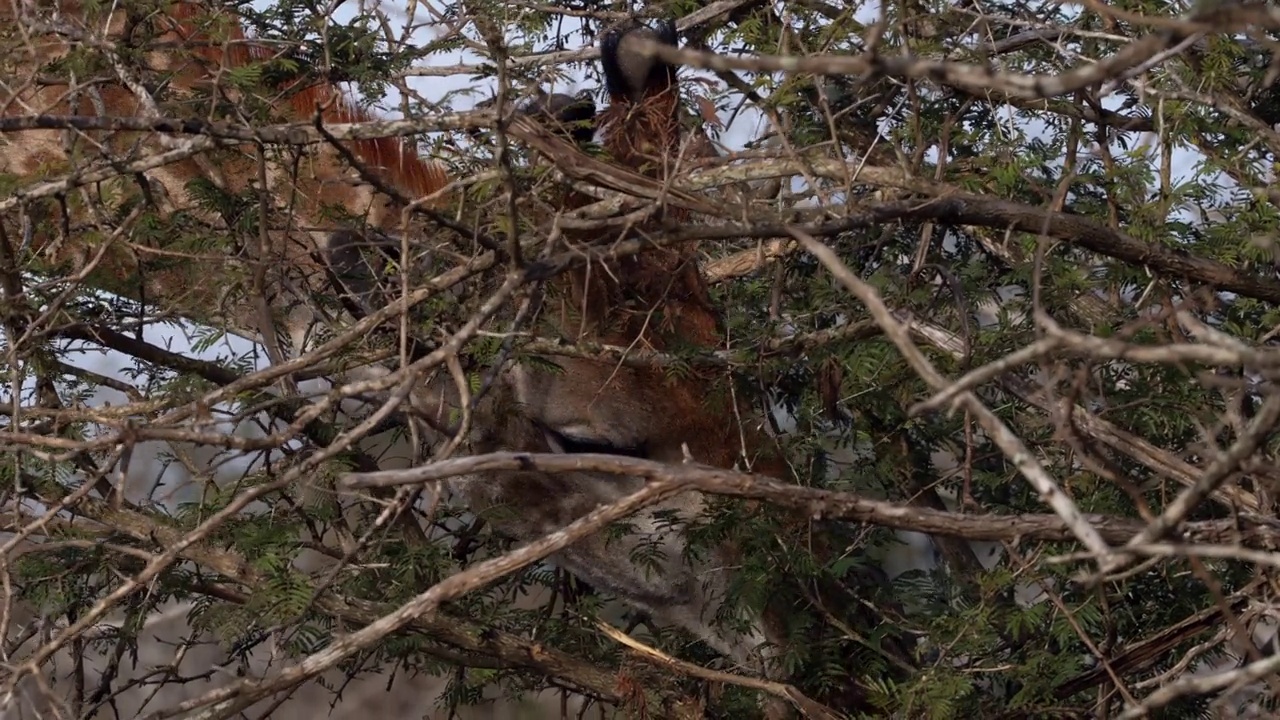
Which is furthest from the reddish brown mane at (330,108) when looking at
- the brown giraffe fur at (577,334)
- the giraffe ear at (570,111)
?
the giraffe ear at (570,111)

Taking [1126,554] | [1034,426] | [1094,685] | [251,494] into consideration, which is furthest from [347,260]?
[1126,554]

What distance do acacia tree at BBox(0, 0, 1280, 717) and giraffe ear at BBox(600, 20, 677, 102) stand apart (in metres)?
0.16

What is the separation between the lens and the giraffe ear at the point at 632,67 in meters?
2.80

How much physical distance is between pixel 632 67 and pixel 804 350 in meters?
0.75

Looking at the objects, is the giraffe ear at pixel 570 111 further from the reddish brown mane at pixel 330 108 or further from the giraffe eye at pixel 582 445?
the giraffe eye at pixel 582 445

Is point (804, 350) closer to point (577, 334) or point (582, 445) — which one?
point (577, 334)

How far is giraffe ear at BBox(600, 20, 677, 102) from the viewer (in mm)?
2805

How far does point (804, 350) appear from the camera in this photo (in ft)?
8.87

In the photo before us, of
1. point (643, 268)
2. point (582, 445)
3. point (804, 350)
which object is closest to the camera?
point (804, 350)

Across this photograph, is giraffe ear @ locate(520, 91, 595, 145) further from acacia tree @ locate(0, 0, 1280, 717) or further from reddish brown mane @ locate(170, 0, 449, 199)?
reddish brown mane @ locate(170, 0, 449, 199)

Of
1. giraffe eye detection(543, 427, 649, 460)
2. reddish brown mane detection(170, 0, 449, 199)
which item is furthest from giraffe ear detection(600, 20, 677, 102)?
giraffe eye detection(543, 427, 649, 460)

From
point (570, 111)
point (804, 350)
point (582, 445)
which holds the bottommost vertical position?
point (582, 445)

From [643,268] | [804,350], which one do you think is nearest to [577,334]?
[643,268]

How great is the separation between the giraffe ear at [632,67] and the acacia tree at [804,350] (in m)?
0.16
